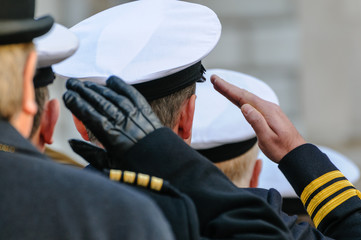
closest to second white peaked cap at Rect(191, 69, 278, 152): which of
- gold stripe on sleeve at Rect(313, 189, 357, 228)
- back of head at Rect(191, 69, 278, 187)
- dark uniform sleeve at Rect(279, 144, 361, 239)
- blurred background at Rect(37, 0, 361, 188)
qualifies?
back of head at Rect(191, 69, 278, 187)

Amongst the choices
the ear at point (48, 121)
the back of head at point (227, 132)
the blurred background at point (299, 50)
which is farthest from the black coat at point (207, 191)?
the blurred background at point (299, 50)

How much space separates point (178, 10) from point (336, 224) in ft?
2.32

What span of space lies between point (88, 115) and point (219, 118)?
1.19 meters

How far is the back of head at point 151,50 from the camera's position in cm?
218

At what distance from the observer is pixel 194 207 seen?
1.75 m

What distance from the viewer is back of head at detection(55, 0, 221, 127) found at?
218 centimetres

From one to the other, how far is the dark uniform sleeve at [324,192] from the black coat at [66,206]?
873mm

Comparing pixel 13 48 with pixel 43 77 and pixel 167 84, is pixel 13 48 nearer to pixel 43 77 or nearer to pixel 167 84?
pixel 43 77

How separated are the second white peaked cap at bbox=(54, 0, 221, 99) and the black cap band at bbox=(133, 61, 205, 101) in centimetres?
2

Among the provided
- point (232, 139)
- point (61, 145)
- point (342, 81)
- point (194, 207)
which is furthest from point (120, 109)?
point (342, 81)

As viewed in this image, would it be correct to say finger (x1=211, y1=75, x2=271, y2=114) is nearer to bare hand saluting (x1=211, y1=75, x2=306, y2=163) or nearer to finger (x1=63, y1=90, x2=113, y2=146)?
bare hand saluting (x1=211, y1=75, x2=306, y2=163)

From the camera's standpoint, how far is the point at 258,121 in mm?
2354

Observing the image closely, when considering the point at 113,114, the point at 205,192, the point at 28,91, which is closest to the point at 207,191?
the point at 205,192

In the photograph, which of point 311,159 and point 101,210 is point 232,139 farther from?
point 101,210
